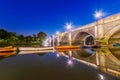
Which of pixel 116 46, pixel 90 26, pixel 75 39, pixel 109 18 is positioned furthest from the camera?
pixel 75 39

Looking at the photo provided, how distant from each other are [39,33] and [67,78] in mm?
136703

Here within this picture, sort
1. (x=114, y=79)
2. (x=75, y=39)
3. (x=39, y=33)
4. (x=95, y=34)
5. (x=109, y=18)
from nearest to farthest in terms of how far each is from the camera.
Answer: (x=114, y=79), (x=109, y=18), (x=95, y=34), (x=75, y=39), (x=39, y=33)

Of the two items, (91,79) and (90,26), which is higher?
(90,26)

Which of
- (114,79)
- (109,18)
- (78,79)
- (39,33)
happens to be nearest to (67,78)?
(78,79)

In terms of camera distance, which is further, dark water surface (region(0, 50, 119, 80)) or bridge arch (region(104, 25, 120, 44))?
bridge arch (region(104, 25, 120, 44))

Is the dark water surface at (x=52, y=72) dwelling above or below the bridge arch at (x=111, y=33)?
below

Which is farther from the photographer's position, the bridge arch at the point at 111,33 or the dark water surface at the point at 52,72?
the bridge arch at the point at 111,33

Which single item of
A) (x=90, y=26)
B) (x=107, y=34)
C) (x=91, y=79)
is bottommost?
(x=91, y=79)

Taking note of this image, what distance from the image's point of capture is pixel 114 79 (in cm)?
860

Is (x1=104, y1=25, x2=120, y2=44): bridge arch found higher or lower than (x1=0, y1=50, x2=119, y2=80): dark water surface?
higher

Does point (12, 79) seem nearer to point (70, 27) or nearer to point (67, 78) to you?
point (67, 78)

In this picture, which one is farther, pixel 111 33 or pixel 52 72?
pixel 111 33

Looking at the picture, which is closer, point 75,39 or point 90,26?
point 90,26

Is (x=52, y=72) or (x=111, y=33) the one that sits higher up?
(x=111, y=33)
